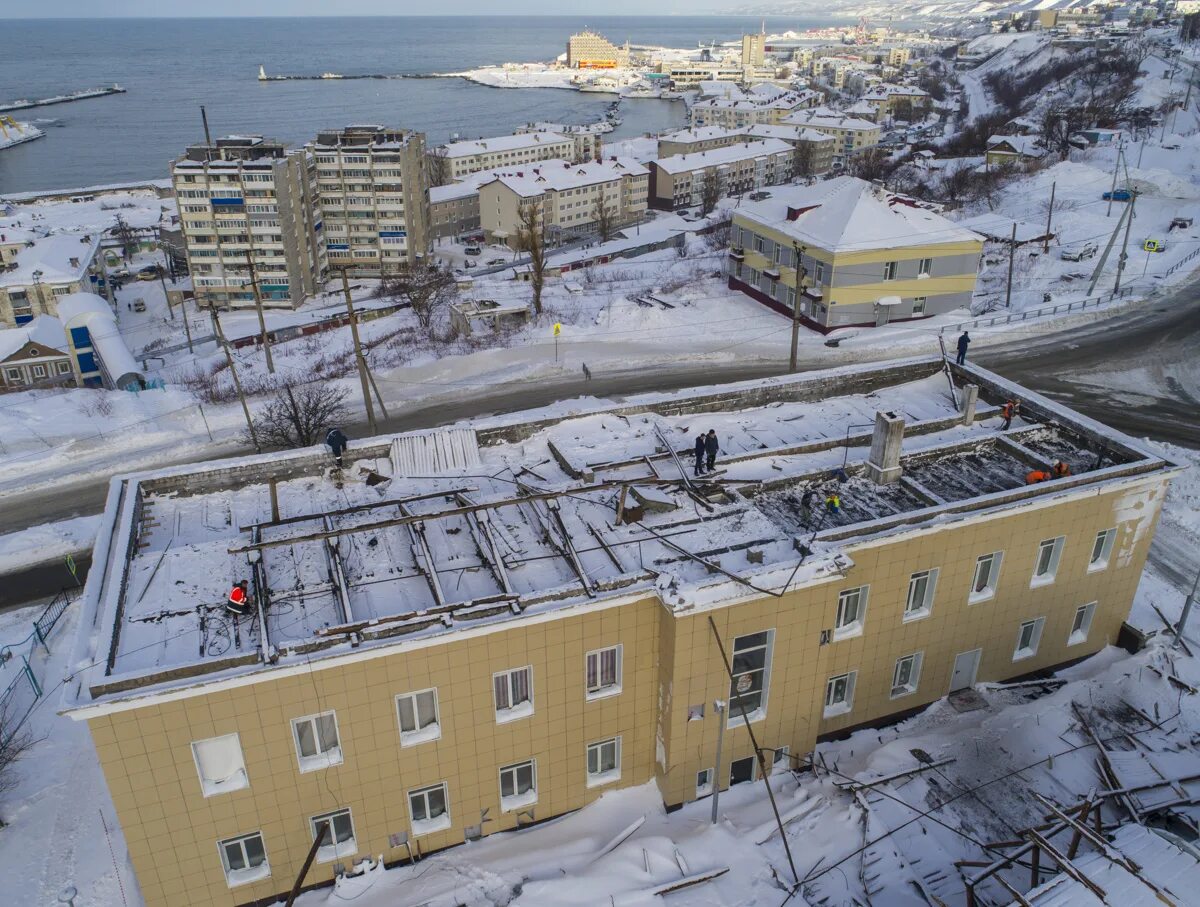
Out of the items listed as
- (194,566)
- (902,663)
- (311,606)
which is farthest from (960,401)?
(194,566)

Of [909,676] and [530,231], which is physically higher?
[909,676]

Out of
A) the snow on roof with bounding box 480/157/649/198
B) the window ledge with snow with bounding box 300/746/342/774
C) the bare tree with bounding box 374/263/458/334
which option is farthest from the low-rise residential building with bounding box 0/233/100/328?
the window ledge with snow with bounding box 300/746/342/774

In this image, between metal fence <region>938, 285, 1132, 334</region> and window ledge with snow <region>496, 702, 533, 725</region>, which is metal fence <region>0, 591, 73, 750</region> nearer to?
window ledge with snow <region>496, 702, 533, 725</region>

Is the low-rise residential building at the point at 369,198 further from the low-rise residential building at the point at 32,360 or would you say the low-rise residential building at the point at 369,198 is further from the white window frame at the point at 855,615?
the white window frame at the point at 855,615

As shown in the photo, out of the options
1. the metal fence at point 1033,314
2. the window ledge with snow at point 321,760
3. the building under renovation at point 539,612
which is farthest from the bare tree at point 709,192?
the window ledge with snow at point 321,760

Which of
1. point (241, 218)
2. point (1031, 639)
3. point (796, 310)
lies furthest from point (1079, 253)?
point (241, 218)

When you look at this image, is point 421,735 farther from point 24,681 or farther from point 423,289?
point 423,289

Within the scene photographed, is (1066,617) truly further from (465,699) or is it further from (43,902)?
(43,902)
